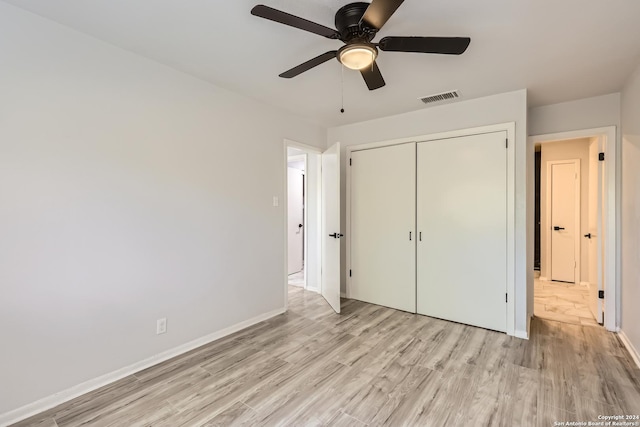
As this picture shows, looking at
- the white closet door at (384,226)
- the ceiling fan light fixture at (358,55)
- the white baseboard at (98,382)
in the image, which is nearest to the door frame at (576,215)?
the white closet door at (384,226)

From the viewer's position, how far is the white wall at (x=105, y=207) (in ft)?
6.04

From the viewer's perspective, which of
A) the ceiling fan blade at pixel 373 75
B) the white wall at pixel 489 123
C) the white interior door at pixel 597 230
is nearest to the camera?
the ceiling fan blade at pixel 373 75

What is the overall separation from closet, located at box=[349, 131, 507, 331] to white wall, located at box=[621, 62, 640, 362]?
0.95 metres

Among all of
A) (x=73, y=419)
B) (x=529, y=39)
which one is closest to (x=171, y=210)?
(x=73, y=419)

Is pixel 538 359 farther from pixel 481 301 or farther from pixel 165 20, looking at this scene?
pixel 165 20

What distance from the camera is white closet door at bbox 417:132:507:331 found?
3.13m

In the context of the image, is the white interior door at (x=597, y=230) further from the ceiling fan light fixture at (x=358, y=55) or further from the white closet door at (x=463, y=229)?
the ceiling fan light fixture at (x=358, y=55)

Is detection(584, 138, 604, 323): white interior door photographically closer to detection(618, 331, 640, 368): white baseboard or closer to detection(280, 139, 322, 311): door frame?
detection(618, 331, 640, 368): white baseboard

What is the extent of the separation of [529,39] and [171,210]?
3064 mm

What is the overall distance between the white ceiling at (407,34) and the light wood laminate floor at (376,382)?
248 cm

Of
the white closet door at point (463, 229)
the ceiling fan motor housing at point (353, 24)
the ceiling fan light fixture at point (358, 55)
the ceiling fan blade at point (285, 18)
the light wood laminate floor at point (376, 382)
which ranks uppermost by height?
the ceiling fan motor housing at point (353, 24)

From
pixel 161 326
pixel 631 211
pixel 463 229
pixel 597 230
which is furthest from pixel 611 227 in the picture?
pixel 161 326

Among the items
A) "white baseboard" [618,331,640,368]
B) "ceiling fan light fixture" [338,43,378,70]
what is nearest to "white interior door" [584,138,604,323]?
"white baseboard" [618,331,640,368]

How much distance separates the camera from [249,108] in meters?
3.27
